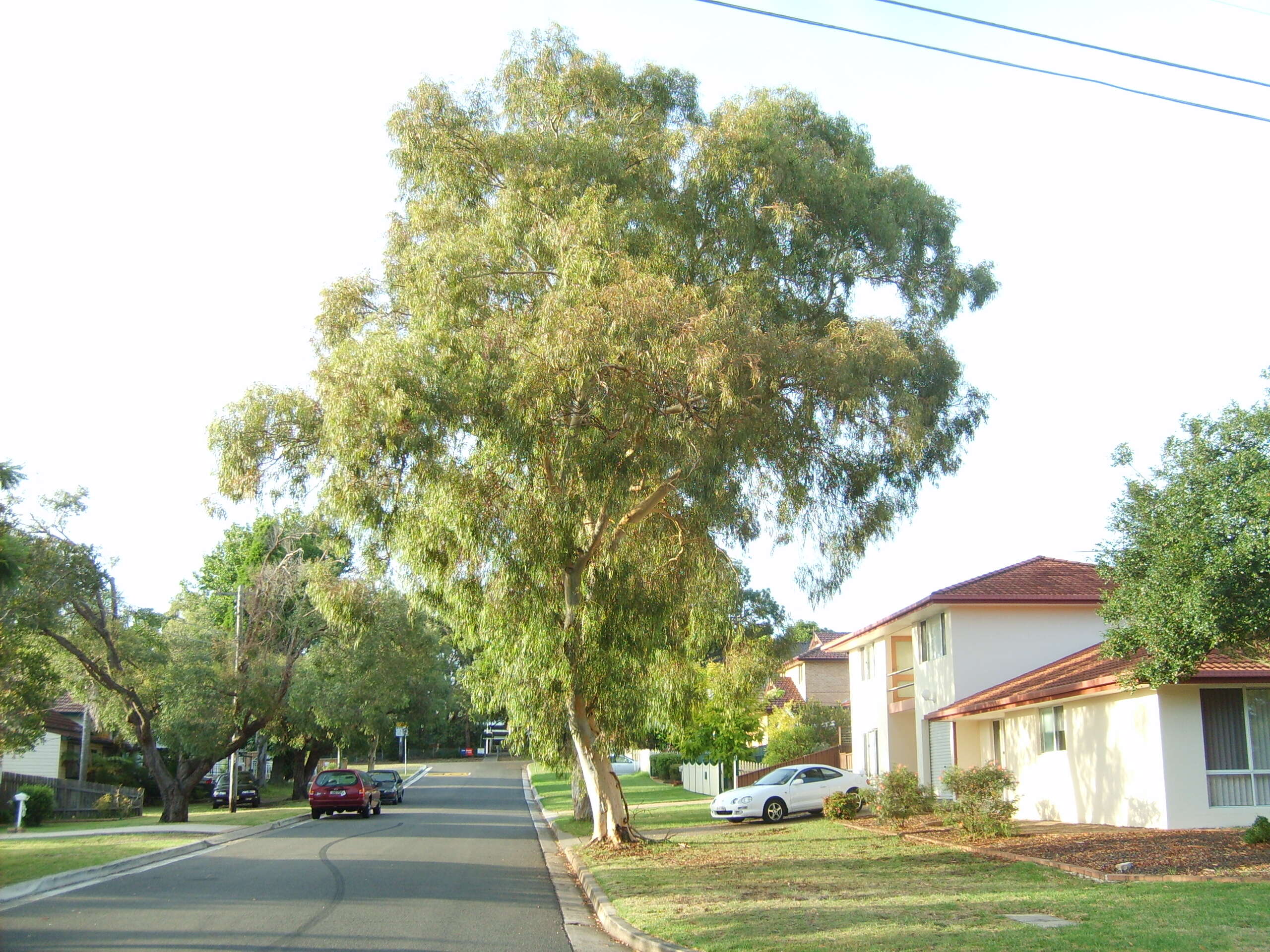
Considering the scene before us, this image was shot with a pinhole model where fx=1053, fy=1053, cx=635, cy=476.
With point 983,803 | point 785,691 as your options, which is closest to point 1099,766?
point 983,803

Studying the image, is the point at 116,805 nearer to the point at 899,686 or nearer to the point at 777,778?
the point at 777,778

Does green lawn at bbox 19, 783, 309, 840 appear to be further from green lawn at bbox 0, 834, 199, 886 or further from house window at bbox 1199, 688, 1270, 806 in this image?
house window at bbox 1199, 688, 1270, 806

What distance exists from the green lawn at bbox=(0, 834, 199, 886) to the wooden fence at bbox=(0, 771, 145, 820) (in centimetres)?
924

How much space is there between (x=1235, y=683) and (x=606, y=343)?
43.1ft

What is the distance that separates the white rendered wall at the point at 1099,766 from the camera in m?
19.3

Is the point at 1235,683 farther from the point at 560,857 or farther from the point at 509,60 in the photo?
the point at 509,60

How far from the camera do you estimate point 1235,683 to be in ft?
62.4

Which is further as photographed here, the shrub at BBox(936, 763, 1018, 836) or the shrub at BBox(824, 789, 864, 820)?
the shrub at BBox(824, 789, 864, 820)

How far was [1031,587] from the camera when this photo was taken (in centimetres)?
2761

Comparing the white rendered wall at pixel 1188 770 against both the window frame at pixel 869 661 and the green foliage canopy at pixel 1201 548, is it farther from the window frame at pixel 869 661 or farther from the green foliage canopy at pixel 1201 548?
the window frame at pixel 869 661

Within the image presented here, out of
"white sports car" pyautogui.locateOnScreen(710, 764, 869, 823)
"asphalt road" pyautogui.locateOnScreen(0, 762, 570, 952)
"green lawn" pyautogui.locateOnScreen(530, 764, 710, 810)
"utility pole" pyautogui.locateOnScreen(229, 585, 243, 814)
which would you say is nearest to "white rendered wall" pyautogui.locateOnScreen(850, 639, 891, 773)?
"green lawn" pyautogui.locateOnScreen(530, 764, 710, 810)

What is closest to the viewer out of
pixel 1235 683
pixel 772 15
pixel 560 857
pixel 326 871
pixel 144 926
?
pixel 772 15

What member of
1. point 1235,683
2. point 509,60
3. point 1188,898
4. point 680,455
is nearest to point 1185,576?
point 1188,898

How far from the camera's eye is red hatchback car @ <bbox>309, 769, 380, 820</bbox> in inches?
1275
